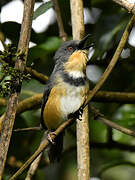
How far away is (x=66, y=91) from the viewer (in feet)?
11.3

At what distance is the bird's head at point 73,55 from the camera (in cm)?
353

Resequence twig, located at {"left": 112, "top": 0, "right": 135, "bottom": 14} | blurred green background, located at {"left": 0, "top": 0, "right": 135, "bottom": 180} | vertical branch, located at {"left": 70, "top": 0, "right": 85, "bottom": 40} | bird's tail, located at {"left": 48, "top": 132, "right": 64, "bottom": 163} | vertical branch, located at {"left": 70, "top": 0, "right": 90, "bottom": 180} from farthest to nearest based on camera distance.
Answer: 1. bird's tail, located at {"left": 48, "top": 132, "right": 64, "bottom": 163}
2. blurred green background, located at {"left": 0, "top": 0, "right": 135, "bottom": 180}
3. vertical branch, located at {"left": 70, "top": 0, "right": 85, "bottom": 40}
4. vertical branch, located at {"left": 70, "top": 0, "right": 90, "bottom": 180}
5. twig, located at {"left": 112, "top": 0, "right": 135, "bottom": 14}

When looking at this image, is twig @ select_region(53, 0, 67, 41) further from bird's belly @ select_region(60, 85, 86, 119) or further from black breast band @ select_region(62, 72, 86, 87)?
bird's belly @ select_region(60, 85, 86, 119)

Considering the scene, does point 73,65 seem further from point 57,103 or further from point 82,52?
point 57,103

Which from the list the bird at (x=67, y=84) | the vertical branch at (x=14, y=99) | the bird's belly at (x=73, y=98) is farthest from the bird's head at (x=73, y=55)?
the vertical branch at (x=14, y=99)

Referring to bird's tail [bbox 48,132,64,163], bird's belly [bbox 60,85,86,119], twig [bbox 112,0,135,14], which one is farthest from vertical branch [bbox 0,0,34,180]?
bird's tail [bbox 48,132,64,163]

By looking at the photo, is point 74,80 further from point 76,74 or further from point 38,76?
point 38,76

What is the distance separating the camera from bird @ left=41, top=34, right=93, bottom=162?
11.3ft

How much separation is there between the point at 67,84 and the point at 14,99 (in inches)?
55.9

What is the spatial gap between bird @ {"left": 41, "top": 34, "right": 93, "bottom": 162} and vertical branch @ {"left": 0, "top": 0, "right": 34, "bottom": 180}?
1147 mm

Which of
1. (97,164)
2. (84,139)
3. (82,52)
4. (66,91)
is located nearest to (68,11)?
(82,52)

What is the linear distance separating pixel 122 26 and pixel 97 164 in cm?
194

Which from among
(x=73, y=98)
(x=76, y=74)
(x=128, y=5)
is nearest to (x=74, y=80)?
(x=76, y=74)

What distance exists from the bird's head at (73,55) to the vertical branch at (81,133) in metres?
0.15
